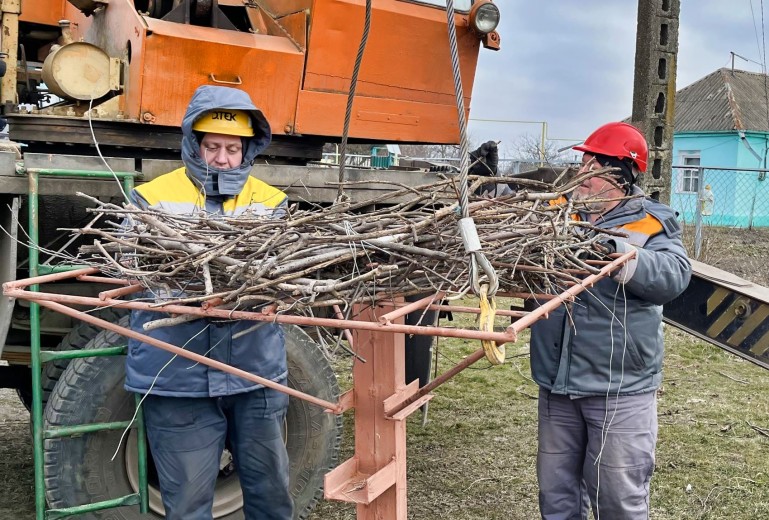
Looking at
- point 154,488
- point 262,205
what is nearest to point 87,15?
point 262,205

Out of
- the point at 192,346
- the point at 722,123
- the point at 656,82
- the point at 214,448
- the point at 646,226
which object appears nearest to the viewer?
the point at 192,346

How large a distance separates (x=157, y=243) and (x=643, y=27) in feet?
19.5

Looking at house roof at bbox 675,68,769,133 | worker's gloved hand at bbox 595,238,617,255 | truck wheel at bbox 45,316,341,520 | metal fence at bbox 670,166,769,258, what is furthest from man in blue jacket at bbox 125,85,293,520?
house roof at bbox 675,68,769,133

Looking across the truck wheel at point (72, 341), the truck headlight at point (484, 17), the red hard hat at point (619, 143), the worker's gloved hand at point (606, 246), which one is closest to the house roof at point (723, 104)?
the truck headlight at point (484, 17)

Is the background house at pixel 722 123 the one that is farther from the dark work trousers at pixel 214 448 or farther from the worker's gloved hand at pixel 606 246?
the dark work trousers at pixel 214 448

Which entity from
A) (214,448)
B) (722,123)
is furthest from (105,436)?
(722,123)

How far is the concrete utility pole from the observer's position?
7223 millimetres

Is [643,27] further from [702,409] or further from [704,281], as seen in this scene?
[704,281]

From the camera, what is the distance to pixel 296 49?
4410mm

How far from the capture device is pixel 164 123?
4.18 metres

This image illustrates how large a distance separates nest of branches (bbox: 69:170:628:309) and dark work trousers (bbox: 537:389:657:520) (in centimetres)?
104

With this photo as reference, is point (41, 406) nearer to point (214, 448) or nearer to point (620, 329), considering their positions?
point (214, 448)

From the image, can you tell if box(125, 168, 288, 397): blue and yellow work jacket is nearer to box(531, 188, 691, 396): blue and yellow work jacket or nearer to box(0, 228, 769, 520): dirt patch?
box(531, 188, 691, 396): blue and yellow work jacket

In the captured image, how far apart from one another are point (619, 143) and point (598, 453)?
127 centimetres
